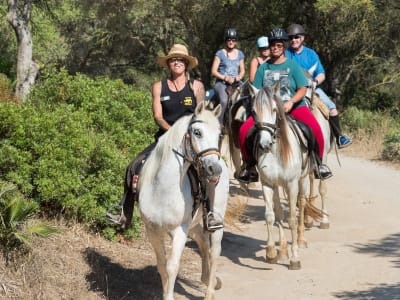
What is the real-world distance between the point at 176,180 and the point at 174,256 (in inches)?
29.0

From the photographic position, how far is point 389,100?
28062mm

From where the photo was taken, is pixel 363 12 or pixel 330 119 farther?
pixel 363 12

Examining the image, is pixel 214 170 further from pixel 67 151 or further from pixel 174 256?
pixel 67 151

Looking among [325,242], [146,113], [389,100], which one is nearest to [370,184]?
[325,242]

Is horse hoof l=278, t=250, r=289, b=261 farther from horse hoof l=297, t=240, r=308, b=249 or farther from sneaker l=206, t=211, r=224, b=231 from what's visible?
sneaker l=206, t=211, r=224, b=231

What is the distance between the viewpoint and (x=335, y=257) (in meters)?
10.1

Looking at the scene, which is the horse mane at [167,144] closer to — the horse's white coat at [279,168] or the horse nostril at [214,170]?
the horse nostril at [214,170]

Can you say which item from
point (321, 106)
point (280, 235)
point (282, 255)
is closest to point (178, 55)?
point (280, 235)

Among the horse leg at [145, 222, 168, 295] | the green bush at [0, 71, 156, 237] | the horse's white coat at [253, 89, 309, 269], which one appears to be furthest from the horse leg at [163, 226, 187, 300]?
the horse's white coat at [253, 89, 309, 269]

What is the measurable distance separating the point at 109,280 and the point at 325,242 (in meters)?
4.19

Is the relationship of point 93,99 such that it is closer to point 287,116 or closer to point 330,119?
point 287,116

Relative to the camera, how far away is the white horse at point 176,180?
6.55 m

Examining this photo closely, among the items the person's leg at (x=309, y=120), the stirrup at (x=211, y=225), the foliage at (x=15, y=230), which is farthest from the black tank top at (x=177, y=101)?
the person's leg at (x=309, y=120)

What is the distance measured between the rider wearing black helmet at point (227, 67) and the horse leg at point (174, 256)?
627 cm
